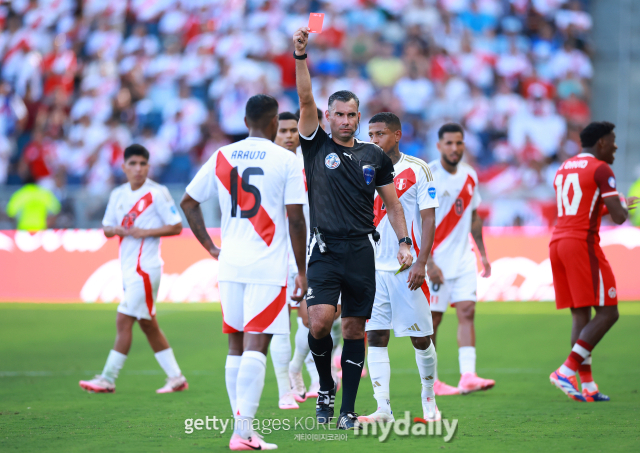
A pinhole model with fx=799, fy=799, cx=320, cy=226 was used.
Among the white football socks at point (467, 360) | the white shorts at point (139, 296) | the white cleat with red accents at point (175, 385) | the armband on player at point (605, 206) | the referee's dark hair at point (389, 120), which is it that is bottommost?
the white cleat with red accents at point (175, 385)

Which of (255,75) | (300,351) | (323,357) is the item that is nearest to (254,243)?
(323,357)

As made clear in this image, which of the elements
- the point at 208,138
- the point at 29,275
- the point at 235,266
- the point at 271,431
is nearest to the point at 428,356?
the point at 271,431

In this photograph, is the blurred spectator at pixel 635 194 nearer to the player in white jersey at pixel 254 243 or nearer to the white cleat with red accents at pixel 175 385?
the white cleat with red accents at pixel 175 385

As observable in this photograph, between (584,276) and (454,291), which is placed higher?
(584,276)

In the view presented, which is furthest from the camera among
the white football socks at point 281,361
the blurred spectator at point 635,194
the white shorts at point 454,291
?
the blurred spectator at point 635,194

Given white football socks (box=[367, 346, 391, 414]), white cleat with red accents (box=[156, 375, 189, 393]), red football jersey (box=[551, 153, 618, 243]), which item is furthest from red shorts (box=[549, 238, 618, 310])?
white cleat with red accents (box=[156, 375, 189, 393])

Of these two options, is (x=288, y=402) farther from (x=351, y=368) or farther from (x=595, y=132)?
(x=595, y=132)

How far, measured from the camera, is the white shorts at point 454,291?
8.01m

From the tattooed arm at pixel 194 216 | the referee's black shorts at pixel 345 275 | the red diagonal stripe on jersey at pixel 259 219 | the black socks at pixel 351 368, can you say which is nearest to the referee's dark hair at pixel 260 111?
the red diagonal stripe on jersey at pixel 259 219

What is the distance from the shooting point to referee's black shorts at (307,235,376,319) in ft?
18.2

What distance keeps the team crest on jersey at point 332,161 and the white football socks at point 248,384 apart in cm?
145

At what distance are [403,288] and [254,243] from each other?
144cm

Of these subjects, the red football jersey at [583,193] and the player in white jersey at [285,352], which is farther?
the red football jersey at [583,193]

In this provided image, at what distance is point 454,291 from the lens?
26.4 ft
